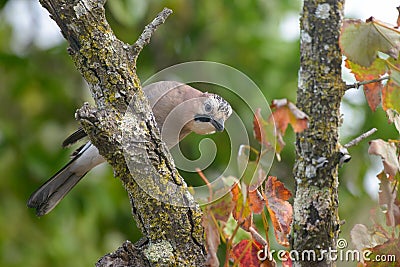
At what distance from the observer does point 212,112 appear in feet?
10.6

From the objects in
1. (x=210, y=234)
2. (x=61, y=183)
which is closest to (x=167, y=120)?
(x=61, y=183)

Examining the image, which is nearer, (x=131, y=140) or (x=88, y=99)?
(x=131, y=140)

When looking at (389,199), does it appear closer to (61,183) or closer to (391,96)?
(391,96)

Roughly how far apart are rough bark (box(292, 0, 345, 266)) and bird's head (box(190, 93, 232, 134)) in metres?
1.48

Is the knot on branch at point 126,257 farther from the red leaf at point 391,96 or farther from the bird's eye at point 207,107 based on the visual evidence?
the bird's eye at point 207,107

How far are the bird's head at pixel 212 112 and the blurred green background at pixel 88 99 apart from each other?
1.33 meters

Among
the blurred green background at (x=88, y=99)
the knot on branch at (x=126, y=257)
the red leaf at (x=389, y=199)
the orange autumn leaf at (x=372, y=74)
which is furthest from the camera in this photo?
the blurred green background at (x=88, y=99)

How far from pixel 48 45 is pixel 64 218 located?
165 centimetres

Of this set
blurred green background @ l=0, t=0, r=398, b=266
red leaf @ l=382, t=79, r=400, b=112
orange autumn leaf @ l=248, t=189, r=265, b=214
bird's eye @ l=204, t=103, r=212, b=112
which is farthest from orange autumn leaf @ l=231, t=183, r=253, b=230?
blurred green background @ l=0, t=0, r=398, b=266

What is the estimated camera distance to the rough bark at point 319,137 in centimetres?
169

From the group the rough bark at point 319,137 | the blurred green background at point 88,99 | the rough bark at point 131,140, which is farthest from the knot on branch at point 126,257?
the blurred green background at point 88,99

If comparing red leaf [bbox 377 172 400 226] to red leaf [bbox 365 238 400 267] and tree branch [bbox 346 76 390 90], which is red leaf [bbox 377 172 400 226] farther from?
tree branch [bbox 346 76 390 90]

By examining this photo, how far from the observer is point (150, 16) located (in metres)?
5.21

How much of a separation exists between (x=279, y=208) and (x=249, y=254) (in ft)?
0.49
